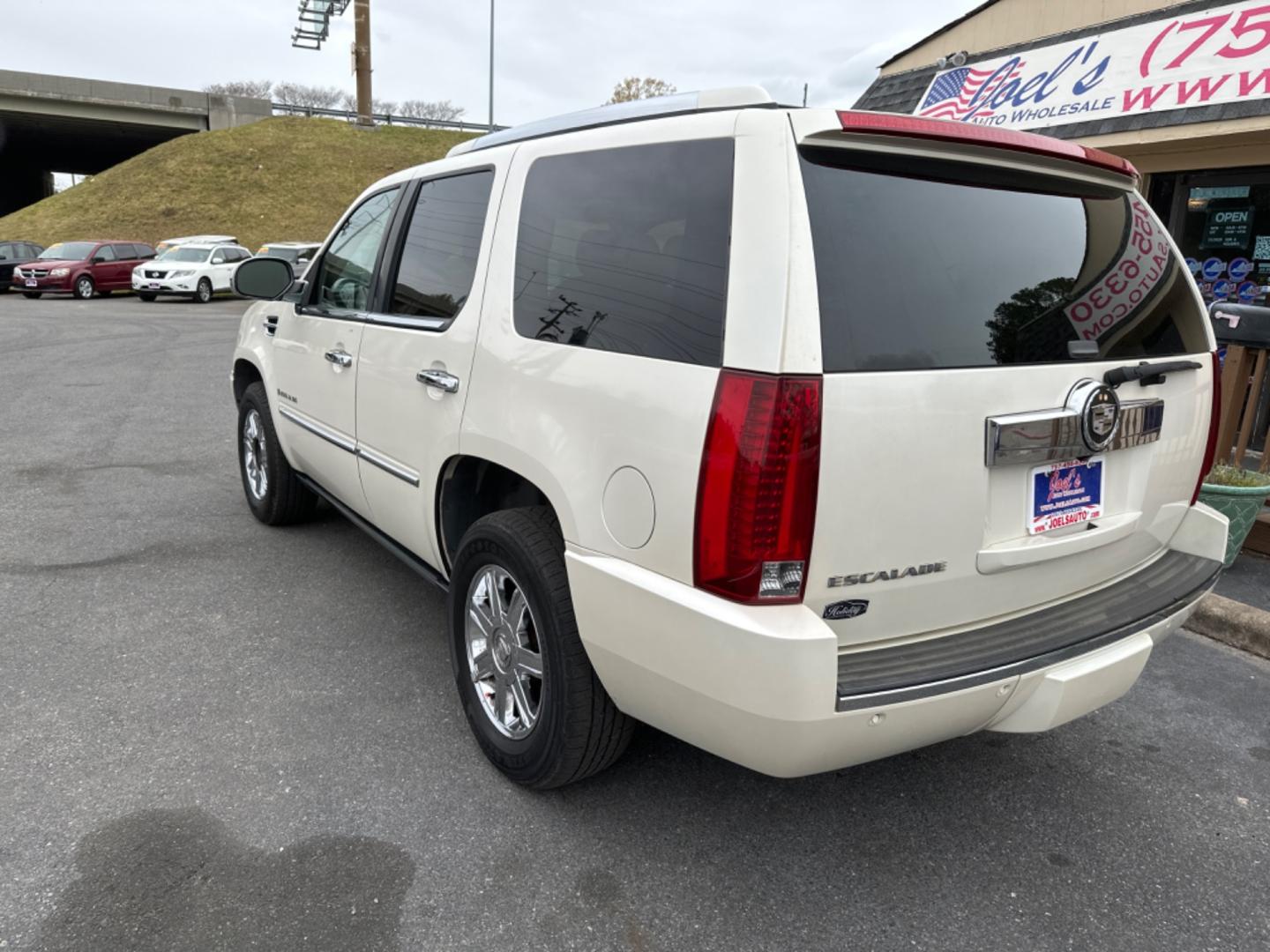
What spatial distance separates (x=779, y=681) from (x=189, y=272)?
25.7 m

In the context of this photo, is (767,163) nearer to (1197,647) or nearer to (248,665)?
(248,665)

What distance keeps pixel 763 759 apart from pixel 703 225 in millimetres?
1274

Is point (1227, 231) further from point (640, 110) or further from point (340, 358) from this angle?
point (340, 358)

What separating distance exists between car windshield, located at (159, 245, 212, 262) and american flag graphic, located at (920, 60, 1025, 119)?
2112 cm

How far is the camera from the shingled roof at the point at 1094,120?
7008 millimetres

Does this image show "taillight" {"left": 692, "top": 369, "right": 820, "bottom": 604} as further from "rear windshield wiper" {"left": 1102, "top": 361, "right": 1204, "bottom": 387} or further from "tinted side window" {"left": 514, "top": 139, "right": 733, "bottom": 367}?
"rear windshield wiper" {"left": 1102, "top": 361, "right": 1204, "bottom": 387}

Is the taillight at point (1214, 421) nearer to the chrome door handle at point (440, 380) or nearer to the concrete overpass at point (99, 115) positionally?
the chrome door handle at point (440, 380)

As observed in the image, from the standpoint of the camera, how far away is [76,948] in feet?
6.95

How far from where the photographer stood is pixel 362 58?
4906 centimetres

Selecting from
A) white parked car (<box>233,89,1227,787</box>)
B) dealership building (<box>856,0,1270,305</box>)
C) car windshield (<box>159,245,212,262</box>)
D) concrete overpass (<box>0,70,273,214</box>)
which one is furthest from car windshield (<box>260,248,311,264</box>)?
concrete overpass (<box>0,70,273,214</box>)

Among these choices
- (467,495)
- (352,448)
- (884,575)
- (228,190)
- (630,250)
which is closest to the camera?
(884,575)

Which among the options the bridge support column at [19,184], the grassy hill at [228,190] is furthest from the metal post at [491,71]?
the bridge support column at [19,184]

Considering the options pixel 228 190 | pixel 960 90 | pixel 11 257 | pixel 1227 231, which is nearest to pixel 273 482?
pixel 960 90

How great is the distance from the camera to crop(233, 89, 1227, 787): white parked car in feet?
6.51
